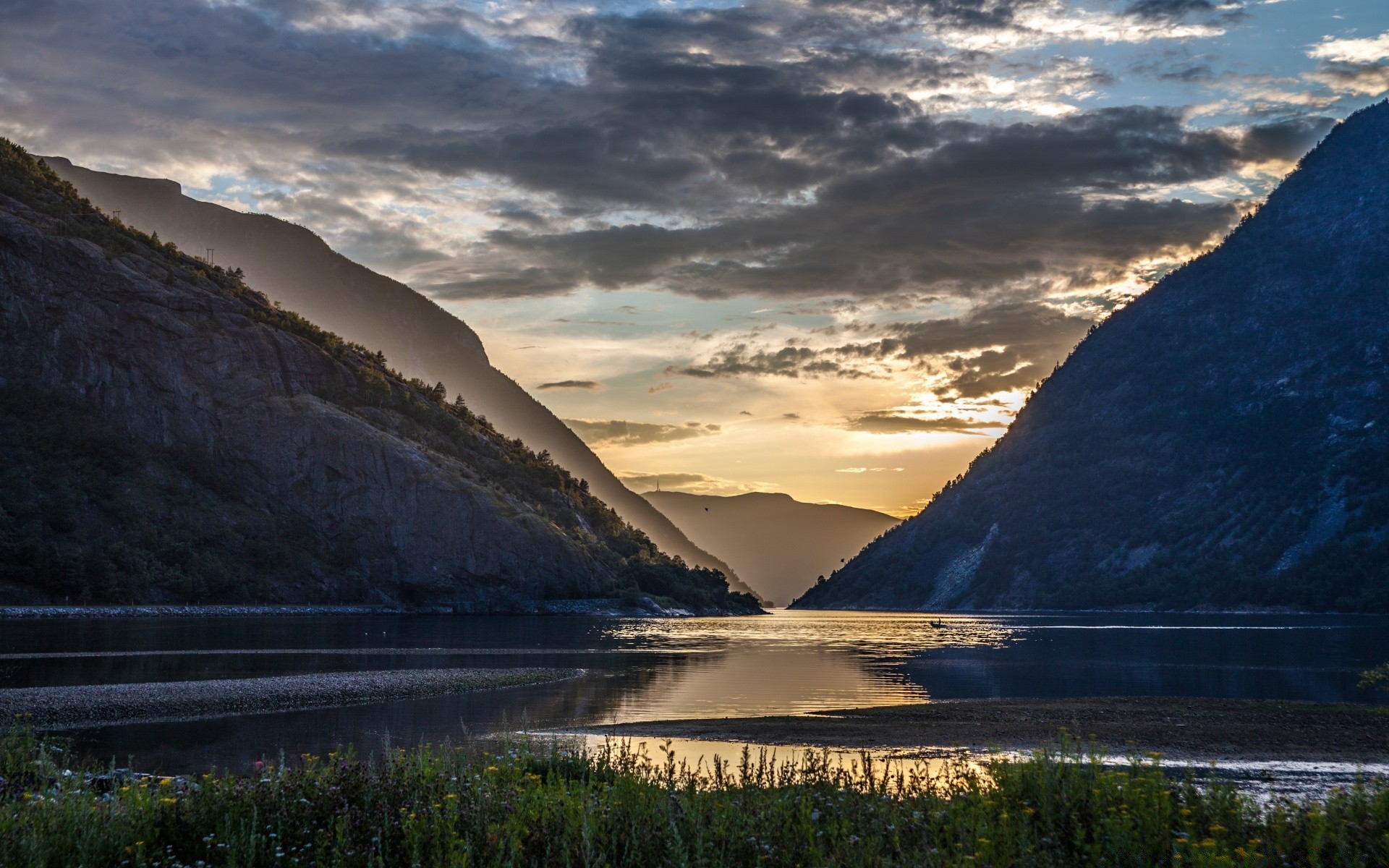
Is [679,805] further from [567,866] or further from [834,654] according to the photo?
[834,654]

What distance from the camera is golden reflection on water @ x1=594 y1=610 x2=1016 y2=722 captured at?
4338 cm

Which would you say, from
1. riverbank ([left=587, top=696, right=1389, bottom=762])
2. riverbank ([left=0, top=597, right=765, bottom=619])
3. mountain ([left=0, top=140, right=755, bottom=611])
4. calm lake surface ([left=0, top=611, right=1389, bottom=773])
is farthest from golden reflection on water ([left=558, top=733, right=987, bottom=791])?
mountain ([left=0, top=140, right=755, bottom=611])

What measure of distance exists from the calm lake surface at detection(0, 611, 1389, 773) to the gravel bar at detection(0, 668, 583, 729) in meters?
1.73

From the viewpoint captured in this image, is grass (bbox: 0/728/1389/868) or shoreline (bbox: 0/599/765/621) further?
shoreline (bbox: 0/599/765/621)

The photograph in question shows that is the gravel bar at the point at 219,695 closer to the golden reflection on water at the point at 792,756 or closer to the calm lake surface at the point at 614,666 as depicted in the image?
the calm lake surface at the point at 614,666

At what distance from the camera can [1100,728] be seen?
120ft

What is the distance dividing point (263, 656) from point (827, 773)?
171 ft

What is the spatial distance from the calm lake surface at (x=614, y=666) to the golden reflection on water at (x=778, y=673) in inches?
10.3

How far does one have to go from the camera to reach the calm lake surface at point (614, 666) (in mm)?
33625

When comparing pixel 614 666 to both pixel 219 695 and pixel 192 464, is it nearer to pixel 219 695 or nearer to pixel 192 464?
pixel 219 695

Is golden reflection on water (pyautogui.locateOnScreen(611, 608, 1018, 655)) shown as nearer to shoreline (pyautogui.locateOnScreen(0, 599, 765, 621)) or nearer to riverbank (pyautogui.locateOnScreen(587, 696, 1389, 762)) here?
shoreline (pyautogui.locateOnScreen(0, 599, 765, 621))

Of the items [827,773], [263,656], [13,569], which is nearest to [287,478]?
[13,569]

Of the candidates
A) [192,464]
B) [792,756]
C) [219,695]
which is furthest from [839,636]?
[192,464]

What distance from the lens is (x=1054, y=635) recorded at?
4820 inches
